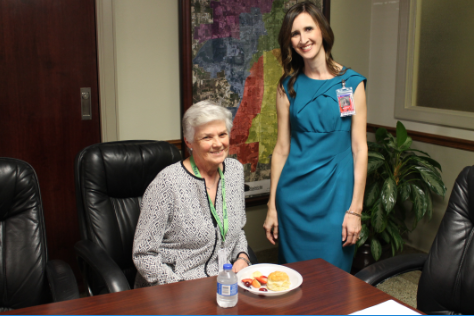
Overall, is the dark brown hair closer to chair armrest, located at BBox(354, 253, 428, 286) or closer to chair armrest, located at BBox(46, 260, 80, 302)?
chair armrest, located at BBox(354, 253, 428, 286)

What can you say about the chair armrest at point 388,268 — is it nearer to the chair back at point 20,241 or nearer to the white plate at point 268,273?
the white plate at point 268,273

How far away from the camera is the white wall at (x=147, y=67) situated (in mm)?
2850

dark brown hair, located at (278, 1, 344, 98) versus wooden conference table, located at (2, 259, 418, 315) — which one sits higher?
dark brown hair, located at (278, 1, 344, 98)

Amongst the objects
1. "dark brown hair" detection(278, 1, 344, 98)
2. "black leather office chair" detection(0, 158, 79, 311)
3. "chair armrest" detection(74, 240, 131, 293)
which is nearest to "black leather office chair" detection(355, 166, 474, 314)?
"dark brown hair" detection(278, 1, 344, 98)

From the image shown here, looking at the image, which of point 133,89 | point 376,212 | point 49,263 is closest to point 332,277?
point 49,263

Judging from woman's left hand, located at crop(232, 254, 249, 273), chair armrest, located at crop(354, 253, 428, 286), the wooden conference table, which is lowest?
woman's left hand, located at crop(232, 254, 249, 273)

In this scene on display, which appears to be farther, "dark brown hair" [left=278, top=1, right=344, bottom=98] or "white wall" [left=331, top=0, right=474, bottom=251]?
"white wall" [left=331, top=0, right=474, bottom=251]

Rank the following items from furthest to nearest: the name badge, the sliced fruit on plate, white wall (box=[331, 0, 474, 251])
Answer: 1. white wall (box=[331, 0, 474, 251])
2. the name badge
3. the sliced fruit on plate

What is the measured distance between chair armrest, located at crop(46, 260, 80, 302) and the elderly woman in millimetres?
235

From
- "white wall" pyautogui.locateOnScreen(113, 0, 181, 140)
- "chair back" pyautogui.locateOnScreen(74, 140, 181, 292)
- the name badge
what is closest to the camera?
"chair back" pyautogui.locateOnScreen(74, 140, 181, 292)

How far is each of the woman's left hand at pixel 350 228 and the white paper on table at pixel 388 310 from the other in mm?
801

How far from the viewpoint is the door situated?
2654mm

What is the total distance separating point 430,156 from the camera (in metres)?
3.41

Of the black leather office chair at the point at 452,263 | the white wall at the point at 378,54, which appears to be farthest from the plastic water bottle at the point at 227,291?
the white wall at the point at 378,54
